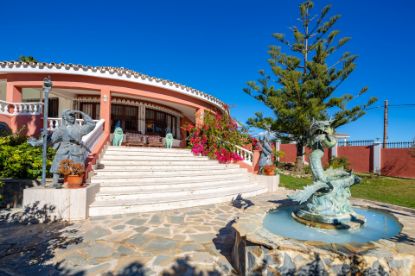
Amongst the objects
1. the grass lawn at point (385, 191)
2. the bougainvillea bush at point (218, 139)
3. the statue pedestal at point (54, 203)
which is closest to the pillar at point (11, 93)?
the statue pedestal at point (54, 203)

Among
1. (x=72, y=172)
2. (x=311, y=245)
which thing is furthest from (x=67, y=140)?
(x=311, y=245)

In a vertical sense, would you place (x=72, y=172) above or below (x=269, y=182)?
above

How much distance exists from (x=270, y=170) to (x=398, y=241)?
21.2 feet

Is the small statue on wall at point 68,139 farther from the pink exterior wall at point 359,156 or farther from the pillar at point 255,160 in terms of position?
the pink exterior wall at point 359,156

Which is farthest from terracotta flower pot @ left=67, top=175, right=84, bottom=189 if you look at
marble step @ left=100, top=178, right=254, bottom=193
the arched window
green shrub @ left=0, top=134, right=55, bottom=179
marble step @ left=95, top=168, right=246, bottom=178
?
the arched window

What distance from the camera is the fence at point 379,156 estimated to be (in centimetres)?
1470

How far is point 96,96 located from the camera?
12.8m

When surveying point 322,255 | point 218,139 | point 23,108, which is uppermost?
point 23,108

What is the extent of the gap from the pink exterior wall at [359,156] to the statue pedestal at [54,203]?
18607 mm

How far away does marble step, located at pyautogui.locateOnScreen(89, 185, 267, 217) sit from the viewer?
536cm

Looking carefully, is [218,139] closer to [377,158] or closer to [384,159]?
[377,158]

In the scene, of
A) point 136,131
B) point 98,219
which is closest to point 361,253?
point 98,219

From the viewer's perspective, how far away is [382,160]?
16.2 m

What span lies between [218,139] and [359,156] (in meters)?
13.0
